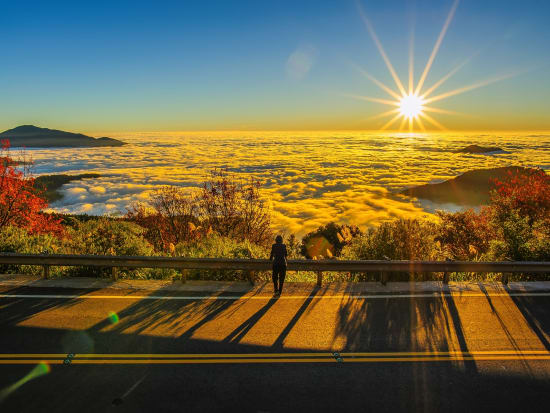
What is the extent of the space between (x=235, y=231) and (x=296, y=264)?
17728 millimetres

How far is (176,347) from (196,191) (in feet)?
81.4

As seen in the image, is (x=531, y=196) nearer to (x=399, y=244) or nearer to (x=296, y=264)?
(x=399, y=244)

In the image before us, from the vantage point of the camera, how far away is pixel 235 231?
27.2 m

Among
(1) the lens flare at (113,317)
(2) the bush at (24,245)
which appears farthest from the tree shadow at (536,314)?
(2) the bush at (24,245)

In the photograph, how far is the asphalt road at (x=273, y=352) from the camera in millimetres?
5293

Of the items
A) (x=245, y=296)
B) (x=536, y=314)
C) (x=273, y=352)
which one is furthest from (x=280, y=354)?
(x=536, y=314)

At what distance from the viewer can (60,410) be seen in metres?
5.05

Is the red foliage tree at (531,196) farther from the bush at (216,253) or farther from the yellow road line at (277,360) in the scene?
the yellow road line at (277,360)

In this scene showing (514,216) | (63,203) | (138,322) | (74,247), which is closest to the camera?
(138,322)

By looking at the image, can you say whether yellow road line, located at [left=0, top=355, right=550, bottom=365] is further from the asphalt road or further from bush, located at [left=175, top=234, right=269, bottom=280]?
bush, located at [left=175, top=234, right=269, bottom=280]

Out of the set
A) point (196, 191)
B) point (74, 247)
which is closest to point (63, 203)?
point (196, 191)

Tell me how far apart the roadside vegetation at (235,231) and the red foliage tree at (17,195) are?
2.6 inches

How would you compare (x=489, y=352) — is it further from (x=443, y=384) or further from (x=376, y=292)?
(x=376, y=292)

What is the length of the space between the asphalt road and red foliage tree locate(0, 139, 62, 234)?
18237mm
